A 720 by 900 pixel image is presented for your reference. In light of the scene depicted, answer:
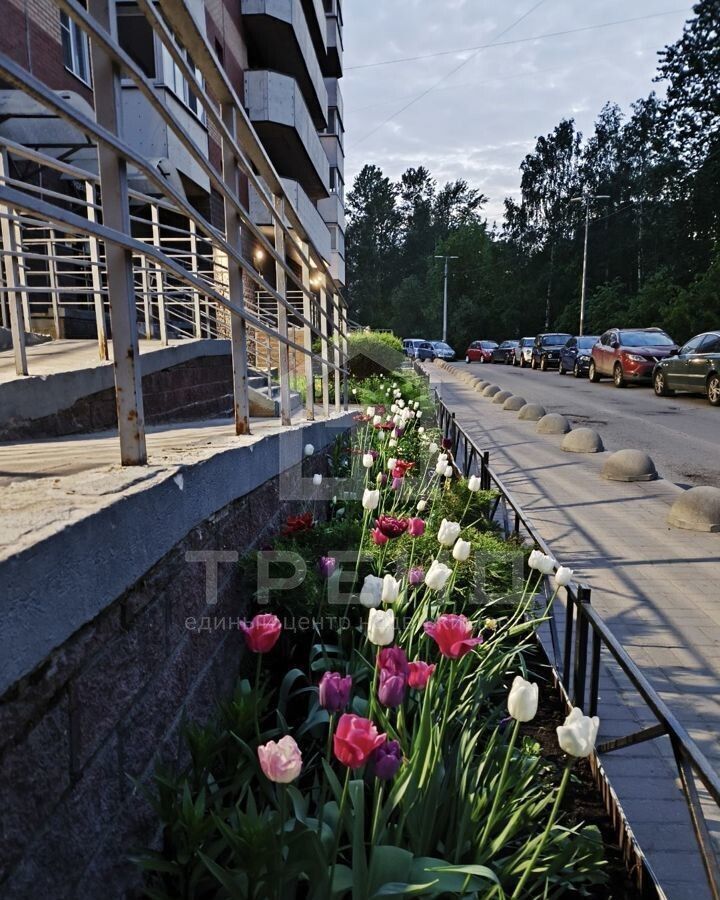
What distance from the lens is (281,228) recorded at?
12.2ft

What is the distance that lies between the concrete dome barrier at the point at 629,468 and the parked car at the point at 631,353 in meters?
13.2

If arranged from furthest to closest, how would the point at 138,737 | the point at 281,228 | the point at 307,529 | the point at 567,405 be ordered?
the point at 567,405 < the point at 281,228 < the point at 307,529 < the point at 138,737

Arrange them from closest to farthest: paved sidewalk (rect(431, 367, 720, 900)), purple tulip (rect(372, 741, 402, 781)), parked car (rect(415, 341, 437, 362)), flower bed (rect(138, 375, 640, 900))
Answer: flower bed (rect(138, 375, 640, 900)), purple tulip (rect(372, 741, 402, 781)), paved sidewalk (rect(431, 367, 720, 900)), parked car (rect(415, 341, 437, 362))

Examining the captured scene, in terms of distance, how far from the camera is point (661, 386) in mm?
18359

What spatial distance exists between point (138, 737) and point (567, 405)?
16.8 meters

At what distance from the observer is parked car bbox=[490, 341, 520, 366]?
139 feet

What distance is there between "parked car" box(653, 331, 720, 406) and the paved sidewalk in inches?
325

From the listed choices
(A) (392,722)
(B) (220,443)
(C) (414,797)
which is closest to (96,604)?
(C) (414,797)

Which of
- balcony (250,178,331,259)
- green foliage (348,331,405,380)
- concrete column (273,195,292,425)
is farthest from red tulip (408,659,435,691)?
balcony (250,178,331,259)

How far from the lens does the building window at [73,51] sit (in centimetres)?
1052

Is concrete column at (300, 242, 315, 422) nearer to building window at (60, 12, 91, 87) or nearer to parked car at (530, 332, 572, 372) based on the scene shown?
building window at (60, 12, 91, 87)

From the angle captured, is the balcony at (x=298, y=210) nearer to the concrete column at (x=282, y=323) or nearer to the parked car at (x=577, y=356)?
the parked car at (x=577, y=356)

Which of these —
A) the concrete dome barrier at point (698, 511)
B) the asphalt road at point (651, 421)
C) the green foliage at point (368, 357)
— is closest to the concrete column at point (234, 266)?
the concrete dome barrier at point (698, 511)

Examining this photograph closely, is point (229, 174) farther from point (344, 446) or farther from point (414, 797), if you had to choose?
point (344, 446)
